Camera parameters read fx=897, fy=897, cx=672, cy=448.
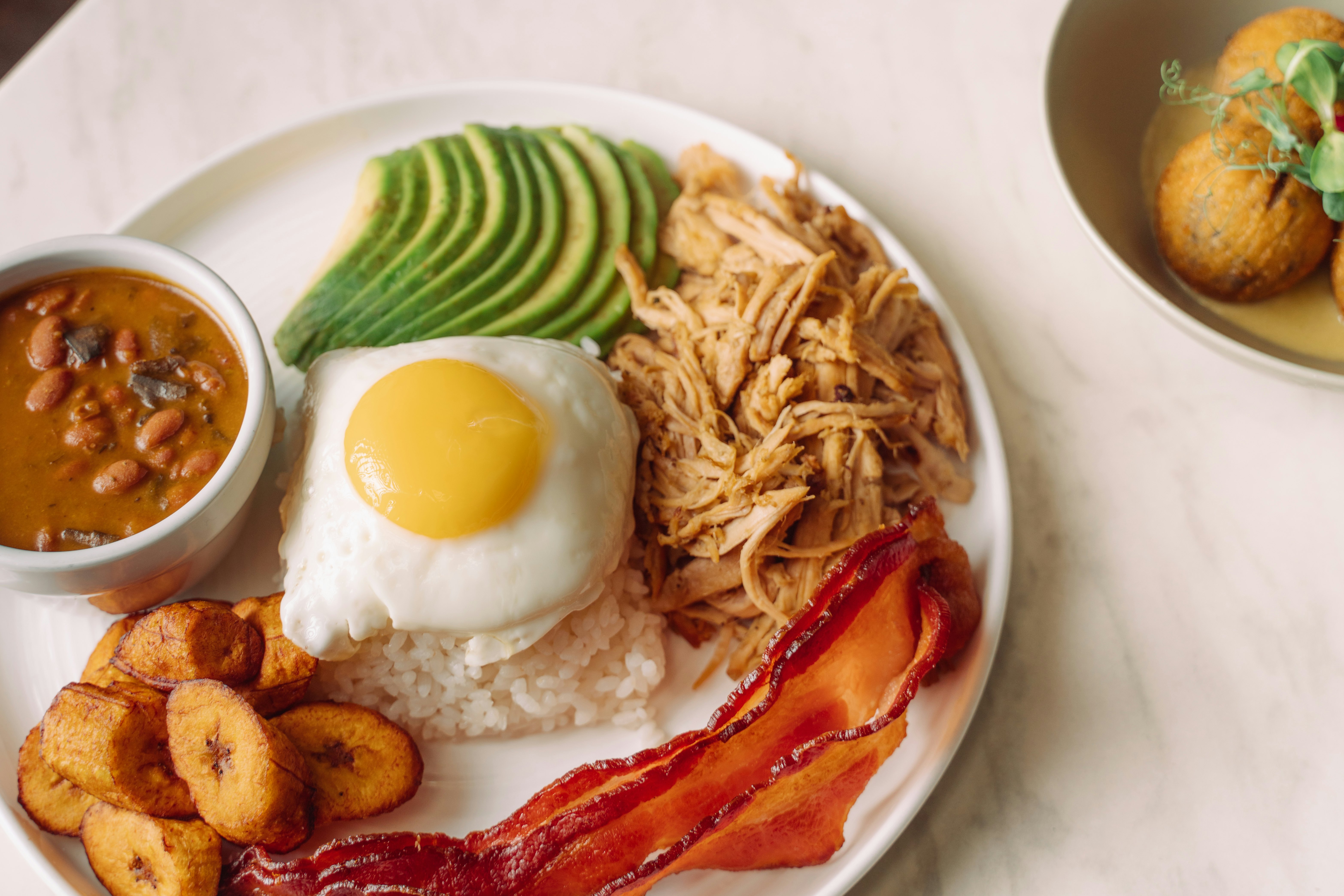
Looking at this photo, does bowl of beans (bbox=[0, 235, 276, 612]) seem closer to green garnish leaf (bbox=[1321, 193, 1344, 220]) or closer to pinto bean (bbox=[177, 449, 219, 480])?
pinto bean (bbox=[177, 449, 219, 480])

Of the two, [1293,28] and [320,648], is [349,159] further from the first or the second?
[1293,28]

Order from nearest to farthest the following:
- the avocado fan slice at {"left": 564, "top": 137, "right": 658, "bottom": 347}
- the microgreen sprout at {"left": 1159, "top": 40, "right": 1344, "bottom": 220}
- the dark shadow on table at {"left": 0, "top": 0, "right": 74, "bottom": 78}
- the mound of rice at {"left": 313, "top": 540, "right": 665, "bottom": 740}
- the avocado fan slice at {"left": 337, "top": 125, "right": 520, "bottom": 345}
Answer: the mound of rice at {"left": 313, "top": 540, "right": 665, "bottom": 740} < the microgreen sprout at {"left": 1159, "top": 40, "right": 1344, "bottom": 220} < the avocado fan slice at {"left": 337, "top": 125, "right": 520, "bottom": 345} < the avocado fan slice at {"left": 564, "top": 137, "right": 658, "bottom": 347} < the dark shadow on table at {"left": 0, "top": 0, "right": 74, "bottom": 78}

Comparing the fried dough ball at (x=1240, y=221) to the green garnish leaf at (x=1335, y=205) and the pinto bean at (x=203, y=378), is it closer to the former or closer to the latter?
the green garnish leaf at (x=1335, y=205)

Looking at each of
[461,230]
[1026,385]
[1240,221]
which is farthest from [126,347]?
[1240,221]

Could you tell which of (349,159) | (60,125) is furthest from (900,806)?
(60,125)

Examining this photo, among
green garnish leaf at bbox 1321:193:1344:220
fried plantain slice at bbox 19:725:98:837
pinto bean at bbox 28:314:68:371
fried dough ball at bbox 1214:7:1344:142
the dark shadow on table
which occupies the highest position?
fried dough ball at bbox 1214:7:1344:142

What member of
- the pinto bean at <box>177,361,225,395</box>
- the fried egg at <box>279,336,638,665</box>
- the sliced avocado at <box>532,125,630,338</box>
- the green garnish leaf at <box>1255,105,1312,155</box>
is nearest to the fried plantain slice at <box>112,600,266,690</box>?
the fried egg at <box>279,336,638,665</box>
